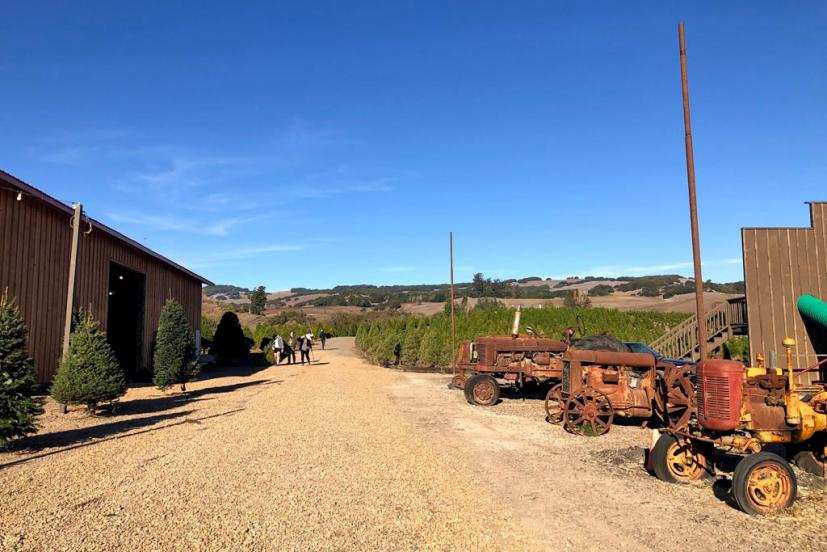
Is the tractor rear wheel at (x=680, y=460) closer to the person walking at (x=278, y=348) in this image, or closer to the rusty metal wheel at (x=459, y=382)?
the rusty metal wheel at (x=459, y=382)

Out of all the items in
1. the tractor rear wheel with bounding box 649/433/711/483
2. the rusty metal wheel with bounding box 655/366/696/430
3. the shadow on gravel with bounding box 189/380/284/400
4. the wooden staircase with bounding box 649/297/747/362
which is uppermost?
the wooden staircase with bounding box 649/297/747/362

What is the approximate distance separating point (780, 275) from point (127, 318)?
23031 millimetres

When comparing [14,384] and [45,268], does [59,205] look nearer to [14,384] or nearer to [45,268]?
[45,268]

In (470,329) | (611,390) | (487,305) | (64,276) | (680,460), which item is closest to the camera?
(680,460)

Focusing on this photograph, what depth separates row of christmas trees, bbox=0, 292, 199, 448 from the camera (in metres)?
8.76

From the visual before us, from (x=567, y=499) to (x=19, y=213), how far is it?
1489 centimetres

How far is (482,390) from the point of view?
51.7ft

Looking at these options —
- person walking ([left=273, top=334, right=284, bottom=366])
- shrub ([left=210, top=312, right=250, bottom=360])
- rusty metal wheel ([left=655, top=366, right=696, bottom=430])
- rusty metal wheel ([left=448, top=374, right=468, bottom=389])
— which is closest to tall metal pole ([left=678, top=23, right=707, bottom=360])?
rusty metal wheel ([left=655, top=366, right=696, bottom=430])

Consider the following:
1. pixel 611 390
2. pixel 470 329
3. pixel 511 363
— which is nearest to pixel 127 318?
pixel 511 363

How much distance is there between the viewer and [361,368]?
2875cm

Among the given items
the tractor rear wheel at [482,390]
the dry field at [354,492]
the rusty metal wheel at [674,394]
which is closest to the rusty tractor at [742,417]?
the dry field at [354,492]

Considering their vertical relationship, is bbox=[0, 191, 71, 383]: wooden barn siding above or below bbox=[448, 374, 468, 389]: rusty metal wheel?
above

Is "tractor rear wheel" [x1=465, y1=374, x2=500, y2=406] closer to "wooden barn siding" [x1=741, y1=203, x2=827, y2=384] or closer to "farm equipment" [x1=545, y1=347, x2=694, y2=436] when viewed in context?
"farm equipment" [x1=545, y1=347, x2=694, y2=436]

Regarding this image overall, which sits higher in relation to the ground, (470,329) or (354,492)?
Result: (470,329)
